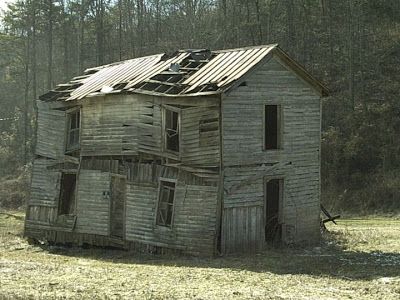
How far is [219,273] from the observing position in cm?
1575

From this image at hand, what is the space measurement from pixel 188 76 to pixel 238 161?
408 centimetres

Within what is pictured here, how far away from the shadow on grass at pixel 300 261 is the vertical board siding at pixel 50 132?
5272 mm

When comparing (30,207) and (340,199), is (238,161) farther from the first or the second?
(340,199)

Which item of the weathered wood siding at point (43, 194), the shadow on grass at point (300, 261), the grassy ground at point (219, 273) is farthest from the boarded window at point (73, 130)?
the shadow on grass at point (300, 261)

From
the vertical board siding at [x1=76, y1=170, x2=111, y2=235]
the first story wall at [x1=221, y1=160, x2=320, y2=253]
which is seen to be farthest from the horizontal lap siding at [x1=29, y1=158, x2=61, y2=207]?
the first story wall at [x1=221, y1=160, x2=320, y2=253]

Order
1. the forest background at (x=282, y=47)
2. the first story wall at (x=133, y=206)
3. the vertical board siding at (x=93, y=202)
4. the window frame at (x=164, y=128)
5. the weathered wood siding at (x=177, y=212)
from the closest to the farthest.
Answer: the weathered wood siding at (x=177, y=212) < the first story wall at (x=133, y=206) < the window frame at (x=164, y=128) < the vertical board siding at (x=93, y=202) < the forest background at (x=282, y=47)

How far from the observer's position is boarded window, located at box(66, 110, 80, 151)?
81.5ft

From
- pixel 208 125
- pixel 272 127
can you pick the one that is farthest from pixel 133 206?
pixel 272 127

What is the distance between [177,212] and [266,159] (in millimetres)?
3737

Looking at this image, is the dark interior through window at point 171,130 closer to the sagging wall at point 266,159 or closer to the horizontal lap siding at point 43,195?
the sagging wall at point 266,159

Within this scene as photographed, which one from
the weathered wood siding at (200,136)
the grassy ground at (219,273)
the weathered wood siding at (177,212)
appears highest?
the weathered wood siding at (200,136)

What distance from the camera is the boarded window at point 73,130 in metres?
24.8

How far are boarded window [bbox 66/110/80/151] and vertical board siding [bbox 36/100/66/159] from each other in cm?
25

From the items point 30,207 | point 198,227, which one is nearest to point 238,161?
point 198,227
